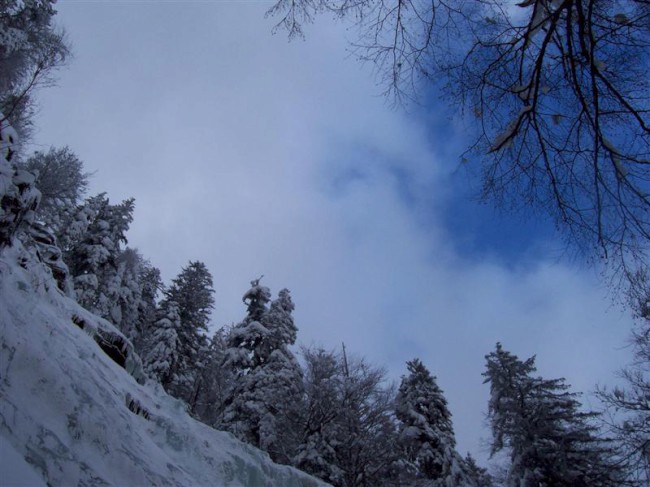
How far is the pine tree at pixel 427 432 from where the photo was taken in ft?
62.5

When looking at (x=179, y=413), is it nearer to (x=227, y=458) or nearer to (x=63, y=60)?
(x=227, y=458)

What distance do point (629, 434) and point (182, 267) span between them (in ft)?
87.5

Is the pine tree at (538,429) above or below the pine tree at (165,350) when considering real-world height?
above

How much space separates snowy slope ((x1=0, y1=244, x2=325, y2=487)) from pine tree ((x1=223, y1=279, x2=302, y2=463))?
1011 cm

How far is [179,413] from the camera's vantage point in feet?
29.3

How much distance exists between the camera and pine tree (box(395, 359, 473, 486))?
1906 cm

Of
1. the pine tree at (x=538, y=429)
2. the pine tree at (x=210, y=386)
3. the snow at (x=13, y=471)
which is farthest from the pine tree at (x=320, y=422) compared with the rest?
the snow at (x=13, y=471)

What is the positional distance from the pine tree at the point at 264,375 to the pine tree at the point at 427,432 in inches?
220

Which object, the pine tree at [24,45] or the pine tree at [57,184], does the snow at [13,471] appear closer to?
the pine tree at [24,45]

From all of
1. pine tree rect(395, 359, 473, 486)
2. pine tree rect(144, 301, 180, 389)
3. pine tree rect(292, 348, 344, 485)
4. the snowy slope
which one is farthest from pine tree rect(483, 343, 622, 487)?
pine tree rect(144, 301, 180, 389)

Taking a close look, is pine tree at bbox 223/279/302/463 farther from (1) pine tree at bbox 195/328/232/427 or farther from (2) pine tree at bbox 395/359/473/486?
(1) pine tree at bbox 195/328/232/427

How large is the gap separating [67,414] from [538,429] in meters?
19.8

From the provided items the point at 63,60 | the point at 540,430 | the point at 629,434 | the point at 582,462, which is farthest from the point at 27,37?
the point at 582,462

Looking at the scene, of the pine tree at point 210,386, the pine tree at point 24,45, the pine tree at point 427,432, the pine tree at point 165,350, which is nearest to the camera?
the pine tree at point 24,45
